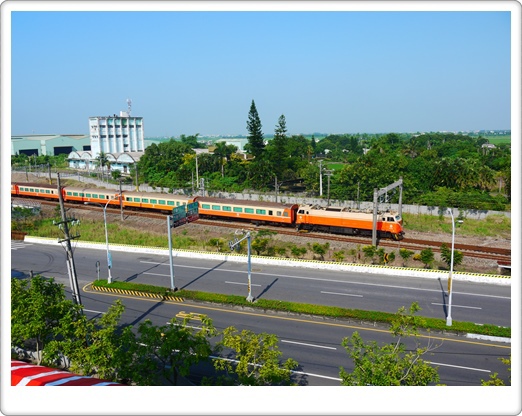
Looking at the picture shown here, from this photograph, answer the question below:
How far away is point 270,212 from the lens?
3847 centimetres

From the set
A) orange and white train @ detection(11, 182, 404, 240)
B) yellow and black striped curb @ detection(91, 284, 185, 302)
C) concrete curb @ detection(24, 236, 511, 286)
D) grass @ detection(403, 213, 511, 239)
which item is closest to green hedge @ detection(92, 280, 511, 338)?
yellow and black striped curb @ detection(91, 284, 185, 302)

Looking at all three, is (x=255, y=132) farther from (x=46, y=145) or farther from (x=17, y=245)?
(x=46, y=145)

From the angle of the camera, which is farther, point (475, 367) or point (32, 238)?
point (32, 238)

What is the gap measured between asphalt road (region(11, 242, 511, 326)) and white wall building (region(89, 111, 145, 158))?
6852cm

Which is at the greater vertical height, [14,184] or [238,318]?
[14,184]

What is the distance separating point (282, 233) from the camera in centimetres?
3691

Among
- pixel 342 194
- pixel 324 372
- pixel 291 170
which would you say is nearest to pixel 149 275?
pixel 324 372

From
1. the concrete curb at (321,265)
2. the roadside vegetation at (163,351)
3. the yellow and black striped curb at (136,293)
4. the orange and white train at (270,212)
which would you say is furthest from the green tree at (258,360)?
the orange and white train at (270,212)

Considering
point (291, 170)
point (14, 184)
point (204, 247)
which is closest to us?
point (204, 247)

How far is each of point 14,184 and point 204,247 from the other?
1336 inches

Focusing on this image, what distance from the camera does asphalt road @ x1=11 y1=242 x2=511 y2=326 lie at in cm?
2225

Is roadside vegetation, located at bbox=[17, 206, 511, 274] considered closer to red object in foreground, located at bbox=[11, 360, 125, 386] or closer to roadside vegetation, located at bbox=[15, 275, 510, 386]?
roadside vegetation, located at bbox=[15, 275, 510, 386]

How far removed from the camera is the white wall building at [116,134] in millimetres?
97625

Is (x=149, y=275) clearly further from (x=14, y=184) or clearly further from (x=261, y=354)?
(x=14, y=184)
